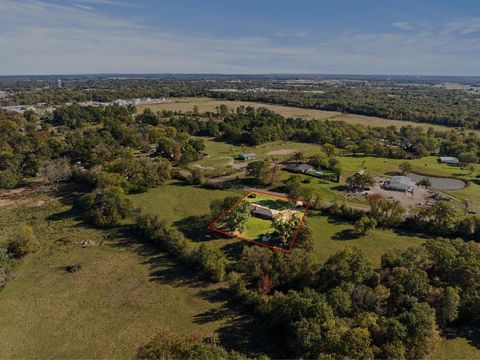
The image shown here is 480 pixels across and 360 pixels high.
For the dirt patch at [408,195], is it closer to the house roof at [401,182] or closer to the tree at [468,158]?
the house roof at [401,182]

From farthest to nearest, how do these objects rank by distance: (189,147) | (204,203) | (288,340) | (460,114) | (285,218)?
(460,114)
(189,147)
(204,203)
(285,218)
(288,340)

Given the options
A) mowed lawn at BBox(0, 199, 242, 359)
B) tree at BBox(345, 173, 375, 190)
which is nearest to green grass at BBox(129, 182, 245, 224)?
mowed lawn at BBox(0, 199, 242, 359)

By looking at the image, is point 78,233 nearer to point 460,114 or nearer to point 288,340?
point 288,340

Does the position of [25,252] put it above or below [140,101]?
below

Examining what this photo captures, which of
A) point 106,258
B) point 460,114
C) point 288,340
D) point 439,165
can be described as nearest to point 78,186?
point 106,258

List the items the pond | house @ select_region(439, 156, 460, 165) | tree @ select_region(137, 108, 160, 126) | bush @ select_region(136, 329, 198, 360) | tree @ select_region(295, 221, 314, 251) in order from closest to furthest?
1. bush @ select_region(136, 329, 198, 360)
2. tree @ select_region(295, 221, 314, 251)
3. the pond
4. house @ select_region(439, 156, 460, 165)
5. tree @ select_region(137, 108, 160, 126)

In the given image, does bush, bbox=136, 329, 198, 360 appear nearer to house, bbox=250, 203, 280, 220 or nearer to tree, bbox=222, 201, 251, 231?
tree, bbox=222, 201, 251, 231
